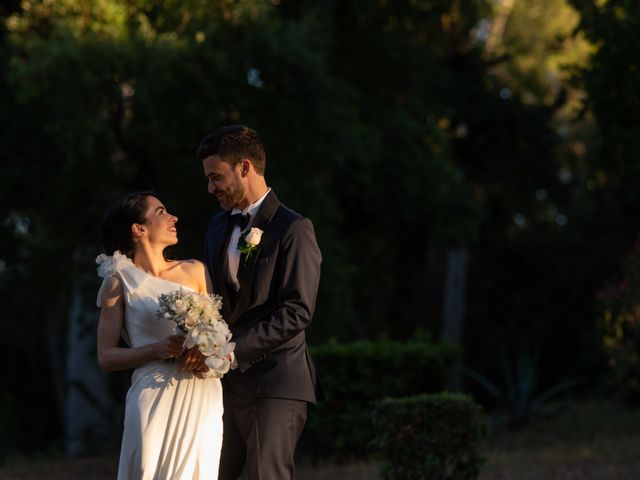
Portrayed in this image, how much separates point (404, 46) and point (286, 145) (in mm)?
6356

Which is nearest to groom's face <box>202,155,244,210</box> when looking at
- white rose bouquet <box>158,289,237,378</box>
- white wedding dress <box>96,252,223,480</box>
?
white wedding dress <box>96,252,223,480</box>

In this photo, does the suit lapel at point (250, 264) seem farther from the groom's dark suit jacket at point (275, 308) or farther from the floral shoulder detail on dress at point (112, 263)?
the floral shoulder detail on dress at point (112, 263)

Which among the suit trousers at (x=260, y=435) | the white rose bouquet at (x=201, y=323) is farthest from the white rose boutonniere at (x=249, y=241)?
the suit trousers at (x=260, y=435)

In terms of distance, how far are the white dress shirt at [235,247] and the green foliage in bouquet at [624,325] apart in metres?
7.23

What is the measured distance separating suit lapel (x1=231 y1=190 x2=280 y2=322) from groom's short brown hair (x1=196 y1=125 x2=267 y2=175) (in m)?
Result: 0.25

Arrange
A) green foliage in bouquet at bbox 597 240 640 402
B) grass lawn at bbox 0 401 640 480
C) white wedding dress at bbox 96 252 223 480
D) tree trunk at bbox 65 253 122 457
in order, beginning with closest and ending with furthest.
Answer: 1. white wedding dress at bbox 96 252 223 480
2. grass lawn at bbox 0 401 640 480
3. green foliage in bouquet at bbox 597 240 640 402
4. tree trunk at bbox 65 253 122 457

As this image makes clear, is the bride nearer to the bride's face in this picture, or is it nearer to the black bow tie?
the bride's face

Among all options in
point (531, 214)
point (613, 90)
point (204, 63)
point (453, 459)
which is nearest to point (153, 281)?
point (453, 459)

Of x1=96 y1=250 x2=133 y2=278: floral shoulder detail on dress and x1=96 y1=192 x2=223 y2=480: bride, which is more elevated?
x1=96 y1=250 x2=133 y2=278: floral shoulder detail on dress

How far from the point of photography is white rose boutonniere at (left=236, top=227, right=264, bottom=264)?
5.91 metres

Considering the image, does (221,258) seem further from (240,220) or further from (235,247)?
(240,220)

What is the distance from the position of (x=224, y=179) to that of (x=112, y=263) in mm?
718

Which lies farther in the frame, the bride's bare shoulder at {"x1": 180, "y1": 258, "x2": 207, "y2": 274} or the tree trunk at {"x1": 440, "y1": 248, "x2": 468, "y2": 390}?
the tree trunk at {"x1": 440, "y1": 248, "x2": 468, "y2": 390}

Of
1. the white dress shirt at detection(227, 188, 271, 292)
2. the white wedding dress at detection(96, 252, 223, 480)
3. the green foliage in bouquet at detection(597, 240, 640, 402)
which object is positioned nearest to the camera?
the white wedding dress at detection(96, 252, 223, 480)
